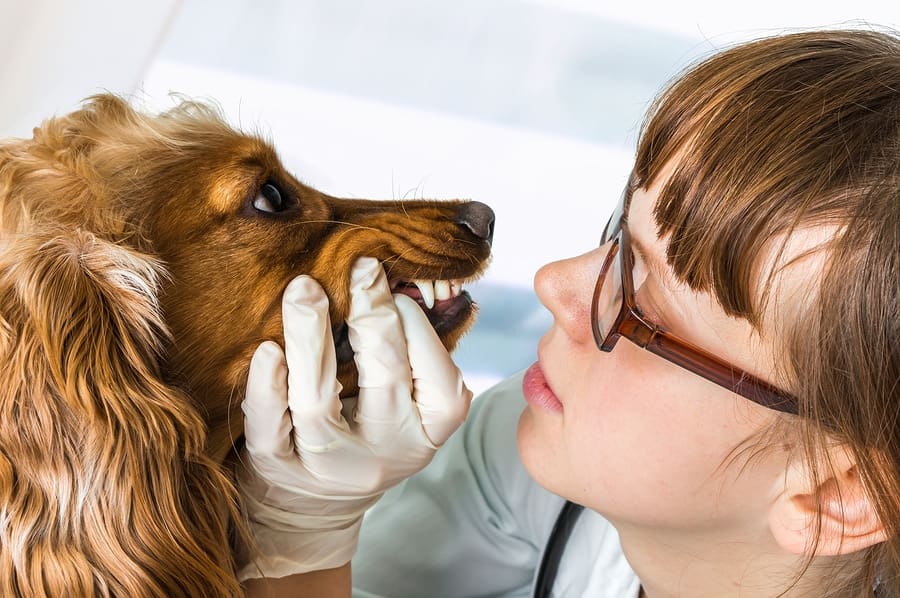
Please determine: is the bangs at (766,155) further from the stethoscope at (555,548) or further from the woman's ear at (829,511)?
the stethoscope at (555,548)

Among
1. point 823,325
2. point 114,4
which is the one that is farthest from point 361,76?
point 823,325

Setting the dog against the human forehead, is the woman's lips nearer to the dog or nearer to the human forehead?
the dog

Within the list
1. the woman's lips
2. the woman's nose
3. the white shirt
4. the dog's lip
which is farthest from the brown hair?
the white shirt

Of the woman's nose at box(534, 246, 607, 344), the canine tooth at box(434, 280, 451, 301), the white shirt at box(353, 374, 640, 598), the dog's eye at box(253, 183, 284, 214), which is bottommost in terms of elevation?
the white shirt at box(353, 374, 640, 598)

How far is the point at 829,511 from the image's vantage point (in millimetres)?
1310

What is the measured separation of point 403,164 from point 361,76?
324mm

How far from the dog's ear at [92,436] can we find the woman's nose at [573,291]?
62 centimetres

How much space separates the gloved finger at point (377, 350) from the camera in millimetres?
1477

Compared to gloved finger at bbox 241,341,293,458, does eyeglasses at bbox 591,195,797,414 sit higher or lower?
higher

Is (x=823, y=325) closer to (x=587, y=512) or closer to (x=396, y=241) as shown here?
(x=396, y=241)

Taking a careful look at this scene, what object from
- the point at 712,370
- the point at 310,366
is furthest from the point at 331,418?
the point at 712,370

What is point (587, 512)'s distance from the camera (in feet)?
6.64

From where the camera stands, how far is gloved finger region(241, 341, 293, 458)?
55.9 inches

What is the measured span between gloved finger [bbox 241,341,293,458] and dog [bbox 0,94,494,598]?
45 mm
